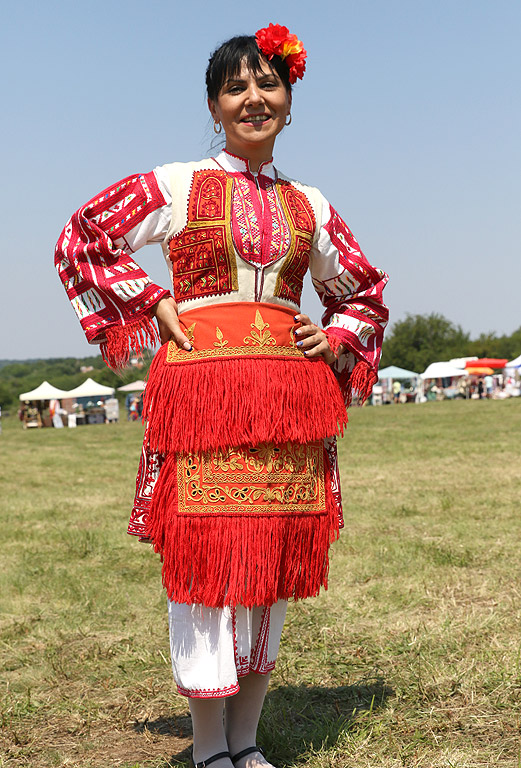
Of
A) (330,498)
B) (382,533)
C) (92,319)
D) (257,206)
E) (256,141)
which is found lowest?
(382,533)

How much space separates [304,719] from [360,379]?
1208mm

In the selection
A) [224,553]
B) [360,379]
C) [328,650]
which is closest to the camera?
[224,553]

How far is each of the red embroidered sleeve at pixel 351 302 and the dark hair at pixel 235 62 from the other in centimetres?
45

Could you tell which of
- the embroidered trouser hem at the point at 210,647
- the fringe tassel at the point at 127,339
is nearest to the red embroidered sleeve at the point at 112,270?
the fringe tassel at the point at 127,339

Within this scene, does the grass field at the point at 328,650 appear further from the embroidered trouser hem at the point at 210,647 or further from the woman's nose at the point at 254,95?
the woman's nose at the point at 254,95

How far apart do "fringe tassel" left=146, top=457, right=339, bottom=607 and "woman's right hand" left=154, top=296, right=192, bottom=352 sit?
33cm

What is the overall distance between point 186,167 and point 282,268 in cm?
41

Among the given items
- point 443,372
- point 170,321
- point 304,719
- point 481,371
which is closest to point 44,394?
point 443,372

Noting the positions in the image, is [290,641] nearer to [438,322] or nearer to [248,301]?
[248,301]

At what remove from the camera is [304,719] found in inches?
108

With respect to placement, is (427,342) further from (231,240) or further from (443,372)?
(231,240)

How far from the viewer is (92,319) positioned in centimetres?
230

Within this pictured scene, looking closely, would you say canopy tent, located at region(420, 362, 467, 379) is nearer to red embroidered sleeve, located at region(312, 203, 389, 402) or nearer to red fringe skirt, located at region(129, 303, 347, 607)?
red embroidered sleeve, located at region(312, 203, 389, 402)

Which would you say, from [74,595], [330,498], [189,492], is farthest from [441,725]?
[74,595]
